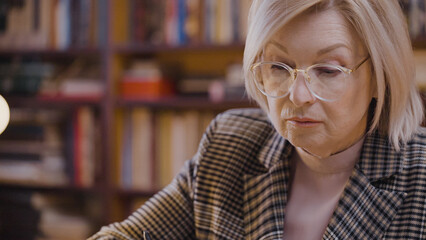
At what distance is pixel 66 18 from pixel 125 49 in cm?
36

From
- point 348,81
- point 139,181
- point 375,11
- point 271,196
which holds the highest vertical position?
point 375,11

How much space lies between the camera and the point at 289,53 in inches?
36.6

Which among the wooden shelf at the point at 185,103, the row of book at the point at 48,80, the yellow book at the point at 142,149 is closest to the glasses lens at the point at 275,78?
the wooden shelf at the point at 185,103

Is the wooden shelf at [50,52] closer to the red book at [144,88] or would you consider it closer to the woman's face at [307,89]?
the red book at [144,88]

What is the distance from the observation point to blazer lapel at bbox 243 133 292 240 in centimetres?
107

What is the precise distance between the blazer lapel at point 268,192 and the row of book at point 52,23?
1426 millimetres

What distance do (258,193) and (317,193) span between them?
13cm

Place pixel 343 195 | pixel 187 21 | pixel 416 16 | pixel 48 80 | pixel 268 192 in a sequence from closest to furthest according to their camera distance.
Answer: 1. pixel 343 195
2. pixel 268 192
3. pixel 416 16
4. pixel 187 21
5. pixel 48 80

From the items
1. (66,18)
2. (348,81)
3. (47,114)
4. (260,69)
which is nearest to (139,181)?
(47,114)

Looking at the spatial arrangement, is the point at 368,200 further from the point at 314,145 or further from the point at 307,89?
the point at 307,89

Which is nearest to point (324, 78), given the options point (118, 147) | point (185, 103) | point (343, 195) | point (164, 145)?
point (343, 195)

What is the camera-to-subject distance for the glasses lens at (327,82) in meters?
0.92

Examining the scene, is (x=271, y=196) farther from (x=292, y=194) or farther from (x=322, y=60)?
(x=322, y=60)

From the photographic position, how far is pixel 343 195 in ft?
3.32
